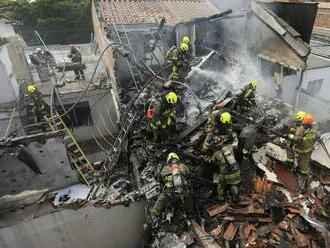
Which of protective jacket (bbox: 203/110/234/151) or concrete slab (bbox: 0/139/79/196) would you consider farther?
concrete slab (bbox: 0/139/79/196)

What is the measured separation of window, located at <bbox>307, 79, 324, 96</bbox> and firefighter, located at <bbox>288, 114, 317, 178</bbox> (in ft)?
25.0

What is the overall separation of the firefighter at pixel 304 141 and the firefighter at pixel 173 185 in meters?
3.25

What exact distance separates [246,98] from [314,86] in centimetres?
733

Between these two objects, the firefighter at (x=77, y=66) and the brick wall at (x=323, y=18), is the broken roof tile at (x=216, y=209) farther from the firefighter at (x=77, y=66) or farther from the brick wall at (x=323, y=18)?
the brick wall at (x=323, y=18)

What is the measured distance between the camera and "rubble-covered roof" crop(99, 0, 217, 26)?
14133mm

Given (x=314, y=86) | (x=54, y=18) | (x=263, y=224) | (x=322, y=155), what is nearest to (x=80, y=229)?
(x=263, y=224)

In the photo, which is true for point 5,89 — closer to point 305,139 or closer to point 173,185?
point 173,185

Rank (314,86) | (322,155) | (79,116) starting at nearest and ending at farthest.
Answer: (322,155)
(79,116)
(314,86)

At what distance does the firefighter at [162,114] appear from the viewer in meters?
7.77

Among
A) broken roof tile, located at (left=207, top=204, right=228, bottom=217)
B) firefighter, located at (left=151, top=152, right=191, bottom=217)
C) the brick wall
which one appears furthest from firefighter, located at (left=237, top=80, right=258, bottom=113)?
the brick wall

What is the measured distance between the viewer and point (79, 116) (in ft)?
44.3

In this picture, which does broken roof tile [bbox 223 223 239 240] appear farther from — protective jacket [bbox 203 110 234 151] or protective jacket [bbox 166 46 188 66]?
protective jacket [bbox 166 46 188 66]

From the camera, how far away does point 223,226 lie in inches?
246

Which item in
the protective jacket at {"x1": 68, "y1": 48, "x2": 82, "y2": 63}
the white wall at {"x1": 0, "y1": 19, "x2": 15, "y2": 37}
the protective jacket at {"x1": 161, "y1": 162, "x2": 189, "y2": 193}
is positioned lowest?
the protective jacket at {"x1": 161, "y1": 162, "x2": 189, "y2": 193}
